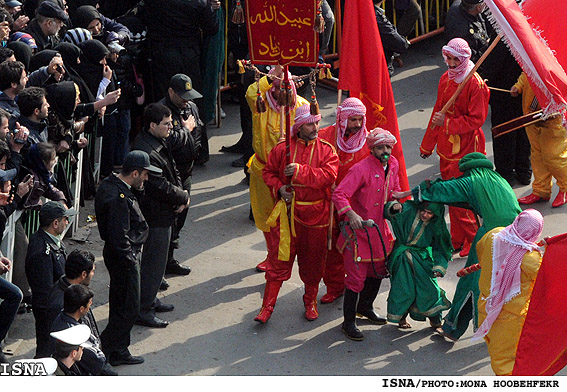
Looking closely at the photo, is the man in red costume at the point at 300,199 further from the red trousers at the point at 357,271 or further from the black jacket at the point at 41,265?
the black jacket at the point at 41,265

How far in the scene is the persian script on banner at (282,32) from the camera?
9102mm

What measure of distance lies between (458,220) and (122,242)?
12.4ft

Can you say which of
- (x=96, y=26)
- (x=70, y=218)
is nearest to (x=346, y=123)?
(x=70, y=218)

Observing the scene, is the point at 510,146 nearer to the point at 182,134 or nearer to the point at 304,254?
the point at 304,254

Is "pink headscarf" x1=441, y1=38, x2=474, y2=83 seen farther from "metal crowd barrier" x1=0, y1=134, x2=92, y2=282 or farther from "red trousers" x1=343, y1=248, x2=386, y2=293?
"metal crowd barrier" x1=0, y1=134, x2=92, y2=282

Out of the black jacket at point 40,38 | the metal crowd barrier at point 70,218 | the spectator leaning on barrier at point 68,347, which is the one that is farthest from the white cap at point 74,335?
the black jacket at point 40,38

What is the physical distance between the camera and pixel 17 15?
1155cm

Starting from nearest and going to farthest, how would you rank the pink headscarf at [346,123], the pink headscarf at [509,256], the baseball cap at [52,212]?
the pink headscarf at [509,256], the baseball cap at [52,212], the pink headscarf at [346,123]

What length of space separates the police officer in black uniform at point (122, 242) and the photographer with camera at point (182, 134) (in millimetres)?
962

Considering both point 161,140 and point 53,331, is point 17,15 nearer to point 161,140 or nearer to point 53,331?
point 161,140

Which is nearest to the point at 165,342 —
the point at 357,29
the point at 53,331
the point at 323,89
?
the point at 53,331

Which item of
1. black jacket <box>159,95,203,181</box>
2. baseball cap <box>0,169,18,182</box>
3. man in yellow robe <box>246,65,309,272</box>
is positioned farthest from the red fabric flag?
baseball cap <box>0,169,18,182</box>

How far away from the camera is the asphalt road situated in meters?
8.62

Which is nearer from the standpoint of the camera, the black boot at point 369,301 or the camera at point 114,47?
the black boot at point 369,301
